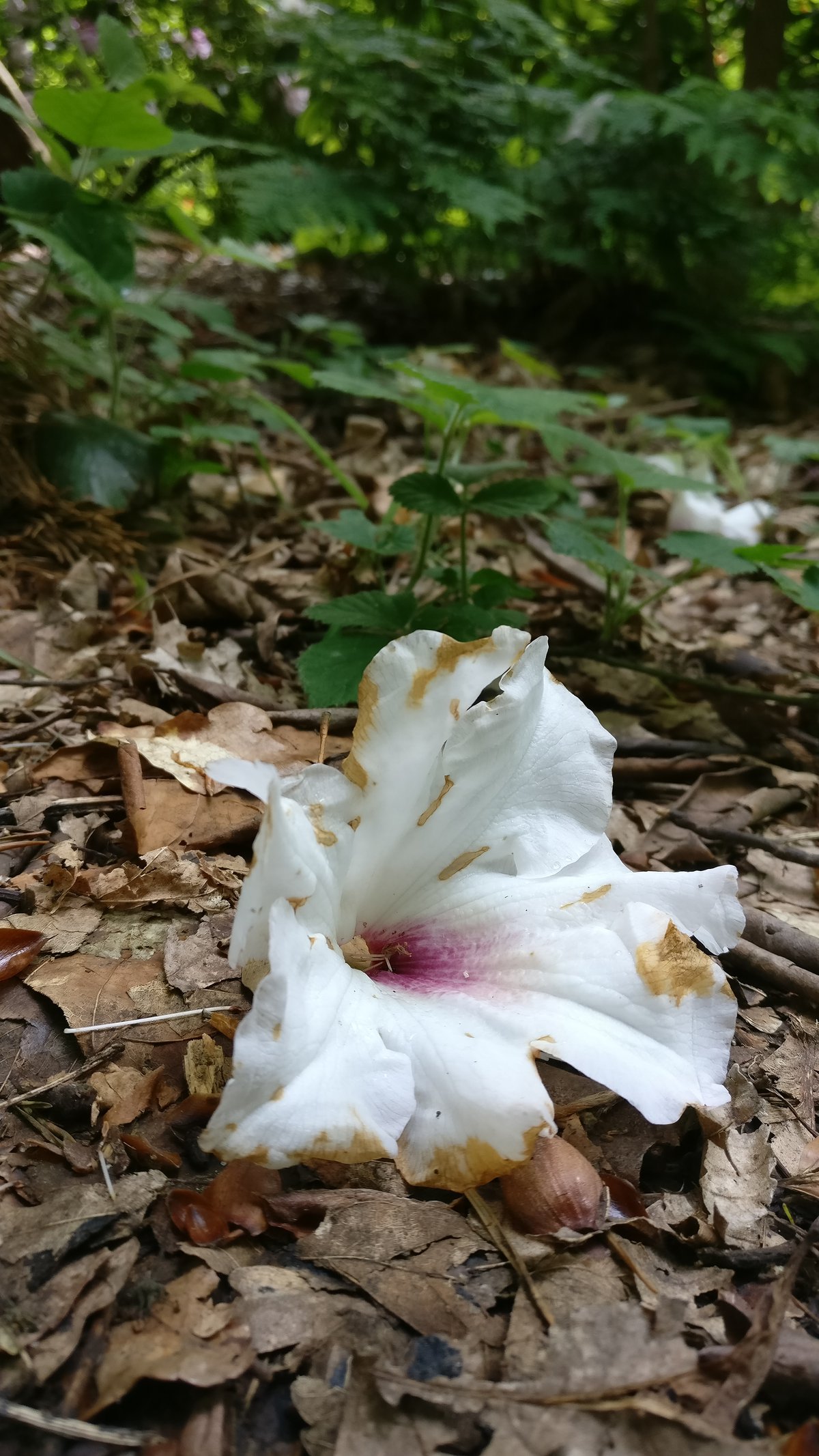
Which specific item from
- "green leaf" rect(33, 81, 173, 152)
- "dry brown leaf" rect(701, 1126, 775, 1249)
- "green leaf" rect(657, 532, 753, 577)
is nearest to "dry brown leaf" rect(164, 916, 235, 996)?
"dry brown leaf" rect(701, 1126, 775, 1249)

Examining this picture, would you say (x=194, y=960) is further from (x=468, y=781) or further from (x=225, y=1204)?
(x=468, y=781)

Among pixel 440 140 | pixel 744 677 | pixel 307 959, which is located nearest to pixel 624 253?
pixel 440 140

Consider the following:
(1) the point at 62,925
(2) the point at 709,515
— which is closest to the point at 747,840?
(1) the point at 62,925

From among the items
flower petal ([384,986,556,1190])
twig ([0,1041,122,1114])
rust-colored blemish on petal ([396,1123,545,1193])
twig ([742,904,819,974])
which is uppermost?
flower petal ([384,986,556,1190])

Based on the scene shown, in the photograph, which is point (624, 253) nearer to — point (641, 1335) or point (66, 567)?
point (66, 567)

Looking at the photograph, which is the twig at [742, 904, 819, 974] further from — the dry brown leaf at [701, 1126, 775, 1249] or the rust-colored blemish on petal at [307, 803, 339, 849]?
the rust-colored blemish on petal at [307, 803, 339, 849]
